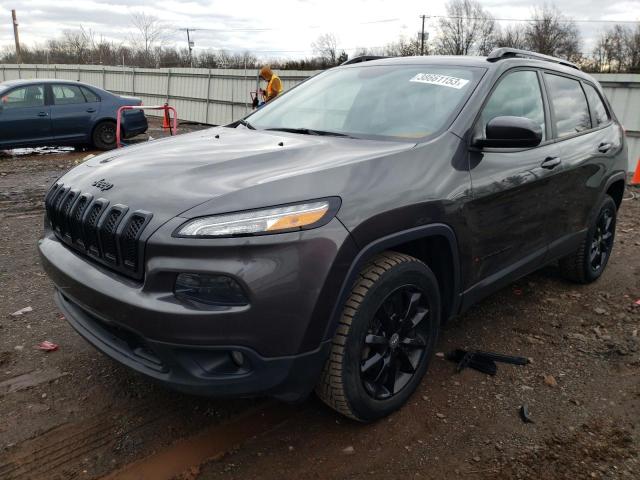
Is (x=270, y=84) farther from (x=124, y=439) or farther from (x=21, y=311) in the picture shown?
(x=124, y=439)

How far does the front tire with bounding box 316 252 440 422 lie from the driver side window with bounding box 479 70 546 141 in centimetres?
99

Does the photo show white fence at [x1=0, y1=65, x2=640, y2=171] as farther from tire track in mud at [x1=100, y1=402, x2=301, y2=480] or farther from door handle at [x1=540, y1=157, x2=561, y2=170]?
tire track in mud at [x1=100, y1=402, x2=301, y2=480]

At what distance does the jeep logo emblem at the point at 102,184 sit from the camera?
7.82 feet

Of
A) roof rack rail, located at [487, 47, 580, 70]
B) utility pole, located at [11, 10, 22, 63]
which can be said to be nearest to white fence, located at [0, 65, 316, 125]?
roof rack rail, located at [487, 47, 580, 70]

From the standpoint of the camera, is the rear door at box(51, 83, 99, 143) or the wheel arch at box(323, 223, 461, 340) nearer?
the wheel arch at box(323, 223, 461, 340)

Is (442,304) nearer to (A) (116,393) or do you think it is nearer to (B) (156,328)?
(B) (156,328)

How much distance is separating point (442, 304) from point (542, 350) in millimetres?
1004

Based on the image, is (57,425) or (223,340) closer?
(223,340)

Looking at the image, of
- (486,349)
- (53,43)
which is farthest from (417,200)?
(53,43)

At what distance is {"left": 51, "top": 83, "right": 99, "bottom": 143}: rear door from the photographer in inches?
445

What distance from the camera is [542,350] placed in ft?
11.4

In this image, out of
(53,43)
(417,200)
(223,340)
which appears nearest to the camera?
(223,340)

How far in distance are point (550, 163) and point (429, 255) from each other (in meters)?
1.21

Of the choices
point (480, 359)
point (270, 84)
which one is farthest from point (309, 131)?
point (270, 84)
